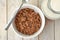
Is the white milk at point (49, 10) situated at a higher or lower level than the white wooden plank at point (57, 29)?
higher

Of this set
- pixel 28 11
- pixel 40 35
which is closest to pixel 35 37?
pixel 40 35

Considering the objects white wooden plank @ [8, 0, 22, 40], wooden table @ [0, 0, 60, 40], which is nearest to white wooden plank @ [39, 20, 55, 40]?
wooden table @ [0, 0, 60, 40]

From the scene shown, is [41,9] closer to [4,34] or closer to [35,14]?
[35,14]

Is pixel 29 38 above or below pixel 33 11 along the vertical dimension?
below

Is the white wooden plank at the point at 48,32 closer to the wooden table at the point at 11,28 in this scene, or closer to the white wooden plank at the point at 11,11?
the wooden table at the point at 11,28

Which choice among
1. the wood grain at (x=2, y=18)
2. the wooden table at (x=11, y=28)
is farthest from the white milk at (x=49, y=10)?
the wood grain at (x=2, y=18)

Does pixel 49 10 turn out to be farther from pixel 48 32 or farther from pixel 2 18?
pixel 2 18

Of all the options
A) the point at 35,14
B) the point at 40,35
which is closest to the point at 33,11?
the point at 35,14
